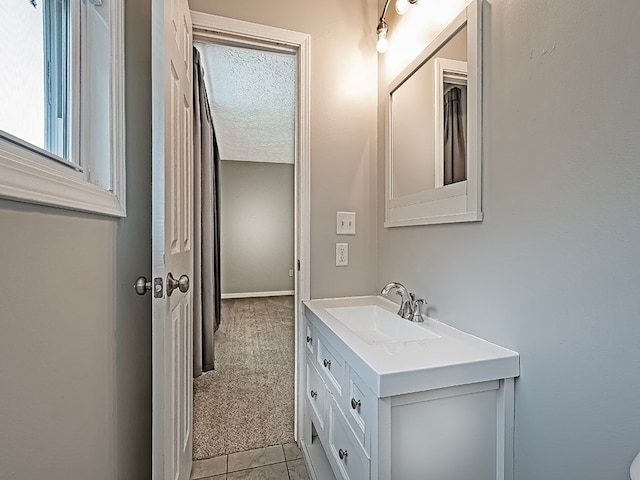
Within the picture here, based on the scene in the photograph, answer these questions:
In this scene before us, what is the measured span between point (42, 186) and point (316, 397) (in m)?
1.31

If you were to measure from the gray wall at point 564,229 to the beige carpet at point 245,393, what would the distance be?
4.51ft

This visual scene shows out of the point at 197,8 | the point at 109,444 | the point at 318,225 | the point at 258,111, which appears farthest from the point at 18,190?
the point at 258,111

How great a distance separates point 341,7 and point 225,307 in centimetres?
421

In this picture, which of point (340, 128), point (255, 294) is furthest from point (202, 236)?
point (255, 294)

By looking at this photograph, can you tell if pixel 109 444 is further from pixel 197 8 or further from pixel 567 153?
pixel 197 8

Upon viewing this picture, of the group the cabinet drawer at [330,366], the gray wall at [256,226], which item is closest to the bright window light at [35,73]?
the cabinet drawer at [330,366]

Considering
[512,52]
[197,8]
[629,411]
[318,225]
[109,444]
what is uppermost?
[197,8]

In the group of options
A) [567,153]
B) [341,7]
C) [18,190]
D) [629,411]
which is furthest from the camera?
[341,7]

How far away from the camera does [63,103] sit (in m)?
0.79

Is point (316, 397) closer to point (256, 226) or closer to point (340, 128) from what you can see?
point (340, 128)

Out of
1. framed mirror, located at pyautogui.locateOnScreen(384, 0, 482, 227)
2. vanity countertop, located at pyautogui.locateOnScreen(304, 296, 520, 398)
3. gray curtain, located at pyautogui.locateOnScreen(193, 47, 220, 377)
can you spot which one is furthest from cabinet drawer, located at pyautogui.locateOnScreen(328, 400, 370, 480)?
gray curtain, located at pyautogui.locateOnScreen(193, 47, 220, 377)

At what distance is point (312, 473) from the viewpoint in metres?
1.41

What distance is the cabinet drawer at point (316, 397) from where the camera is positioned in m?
1.27

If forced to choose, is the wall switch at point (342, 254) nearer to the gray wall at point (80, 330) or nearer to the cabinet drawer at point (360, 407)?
the cabinet drawer at point (360, 407)
